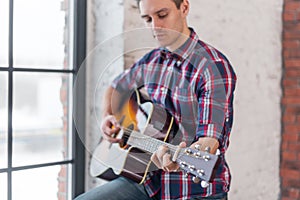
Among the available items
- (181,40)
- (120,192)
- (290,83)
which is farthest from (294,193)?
(181,40)

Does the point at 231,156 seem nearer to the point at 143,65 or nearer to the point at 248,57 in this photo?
the point at 248,57

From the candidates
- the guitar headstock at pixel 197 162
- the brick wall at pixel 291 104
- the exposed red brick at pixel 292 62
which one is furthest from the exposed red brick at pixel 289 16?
the guitar headstock at pixel 197 162

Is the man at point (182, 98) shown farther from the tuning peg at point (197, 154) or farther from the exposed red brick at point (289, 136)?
the exposed red brick at point (289, 136)

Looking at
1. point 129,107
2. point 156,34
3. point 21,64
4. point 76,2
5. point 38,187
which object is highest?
point 76,2

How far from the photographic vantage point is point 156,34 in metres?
1.65

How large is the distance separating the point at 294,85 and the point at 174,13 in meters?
1.58

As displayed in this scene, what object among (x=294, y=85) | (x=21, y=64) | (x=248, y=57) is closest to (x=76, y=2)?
(x=21, y=64)

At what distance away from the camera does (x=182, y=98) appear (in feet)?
5.54

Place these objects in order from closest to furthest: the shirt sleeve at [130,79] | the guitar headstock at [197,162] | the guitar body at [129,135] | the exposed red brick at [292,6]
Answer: the guitar headstock at [197,162], the guitar body at [129,135], the shirt sleeve at [130,79], the exposed red brick at [292,6]

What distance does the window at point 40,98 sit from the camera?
A: 1.92 m

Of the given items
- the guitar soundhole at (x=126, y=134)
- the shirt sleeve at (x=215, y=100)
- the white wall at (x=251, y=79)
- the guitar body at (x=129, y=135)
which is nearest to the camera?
the shirt sleeve at (x=215, y=100)

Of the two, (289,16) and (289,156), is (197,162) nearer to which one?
(289,156)

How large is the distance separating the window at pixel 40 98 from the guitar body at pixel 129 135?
247mm

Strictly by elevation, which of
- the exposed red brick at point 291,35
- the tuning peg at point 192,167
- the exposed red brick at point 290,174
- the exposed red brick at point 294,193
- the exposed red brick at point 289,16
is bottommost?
the exposed red brick at point 294,193
